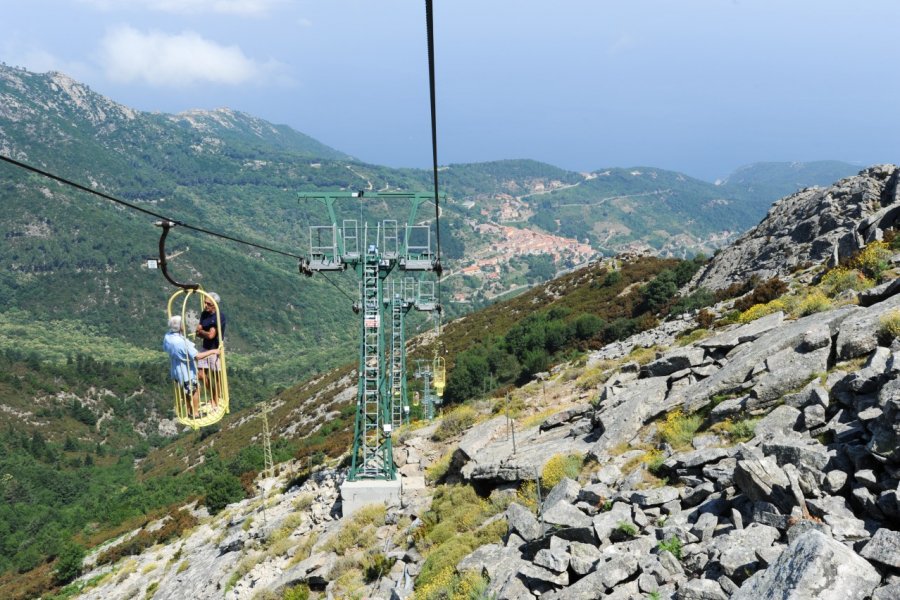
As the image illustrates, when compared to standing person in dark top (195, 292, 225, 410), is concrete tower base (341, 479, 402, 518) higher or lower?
lower

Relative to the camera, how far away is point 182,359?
25.4ft

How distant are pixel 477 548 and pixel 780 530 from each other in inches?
225

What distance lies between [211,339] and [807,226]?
113 ft

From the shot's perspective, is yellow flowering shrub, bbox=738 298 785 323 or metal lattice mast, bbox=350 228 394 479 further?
metal lattice mast, bbox=350 228 394 479

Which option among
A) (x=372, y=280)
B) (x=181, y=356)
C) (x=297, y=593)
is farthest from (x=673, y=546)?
(x=372, y=280)

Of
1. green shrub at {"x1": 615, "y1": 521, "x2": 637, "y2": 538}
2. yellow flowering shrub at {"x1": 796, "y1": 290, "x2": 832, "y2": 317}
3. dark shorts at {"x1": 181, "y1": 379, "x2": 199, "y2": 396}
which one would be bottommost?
green shrub at {"x1": 615, "y1": 521, "x2": 637, "y2": 538}

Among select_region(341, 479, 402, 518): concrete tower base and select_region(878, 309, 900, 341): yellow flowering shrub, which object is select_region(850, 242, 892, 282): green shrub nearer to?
select_region(878, 309, 900, 341): yellow flowering shrub

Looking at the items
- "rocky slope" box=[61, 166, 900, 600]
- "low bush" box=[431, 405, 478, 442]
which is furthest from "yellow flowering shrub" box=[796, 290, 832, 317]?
"low bush" box=[431, 405, 478, 442]

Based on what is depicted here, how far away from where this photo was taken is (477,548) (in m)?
11.5

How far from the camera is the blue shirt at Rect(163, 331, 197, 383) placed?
771 centimetres

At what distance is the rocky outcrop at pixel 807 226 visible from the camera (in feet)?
99.5

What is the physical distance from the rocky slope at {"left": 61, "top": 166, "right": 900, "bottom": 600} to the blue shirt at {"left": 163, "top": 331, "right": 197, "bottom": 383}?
5.39 meters

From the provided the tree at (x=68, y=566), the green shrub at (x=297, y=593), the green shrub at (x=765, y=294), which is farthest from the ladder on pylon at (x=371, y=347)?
the tree at (x=68, y=566)

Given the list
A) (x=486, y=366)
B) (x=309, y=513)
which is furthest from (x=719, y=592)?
(x=486, y=366)
